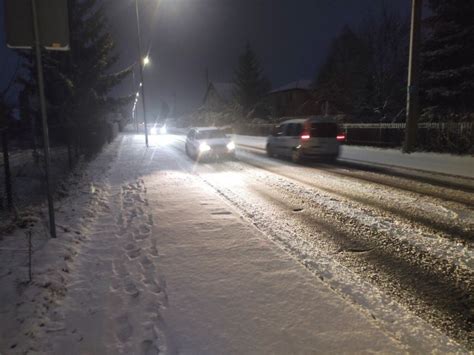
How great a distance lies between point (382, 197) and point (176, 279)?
6.10 m

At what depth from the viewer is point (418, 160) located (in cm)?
1459

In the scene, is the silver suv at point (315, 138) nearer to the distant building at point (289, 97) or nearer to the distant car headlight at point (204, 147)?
the distant car headlight at point (204, 147)

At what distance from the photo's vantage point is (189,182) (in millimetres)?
10625

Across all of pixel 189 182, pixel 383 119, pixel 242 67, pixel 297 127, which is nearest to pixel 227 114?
pixel 242 67

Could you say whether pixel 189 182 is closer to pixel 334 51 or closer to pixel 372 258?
pixel 372 258

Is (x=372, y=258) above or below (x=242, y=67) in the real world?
below

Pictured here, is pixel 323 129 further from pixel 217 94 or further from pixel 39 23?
pixel 217 94

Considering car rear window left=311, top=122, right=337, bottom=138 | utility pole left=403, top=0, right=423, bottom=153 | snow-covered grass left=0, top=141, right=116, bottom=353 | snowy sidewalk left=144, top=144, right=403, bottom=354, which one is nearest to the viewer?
snowy sidewalk left=144, top=144, right=403, bottom=354

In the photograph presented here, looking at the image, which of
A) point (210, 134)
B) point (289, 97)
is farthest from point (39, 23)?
point (289, 97)

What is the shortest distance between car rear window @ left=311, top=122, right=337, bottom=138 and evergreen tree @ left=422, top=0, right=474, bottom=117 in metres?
8.25

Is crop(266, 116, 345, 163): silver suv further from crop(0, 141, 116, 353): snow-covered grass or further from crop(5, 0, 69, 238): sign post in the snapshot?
Result: crop(5, 0, 69, 238): sign post

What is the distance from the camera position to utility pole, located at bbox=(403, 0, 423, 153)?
15258mm

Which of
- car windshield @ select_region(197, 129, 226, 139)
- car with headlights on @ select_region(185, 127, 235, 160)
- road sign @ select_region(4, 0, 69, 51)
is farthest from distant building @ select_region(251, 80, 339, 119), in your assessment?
road sign @ select_region(4, 0, 69, 51)

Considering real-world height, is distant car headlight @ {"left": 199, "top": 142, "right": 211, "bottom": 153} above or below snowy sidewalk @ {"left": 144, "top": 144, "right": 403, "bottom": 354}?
above
